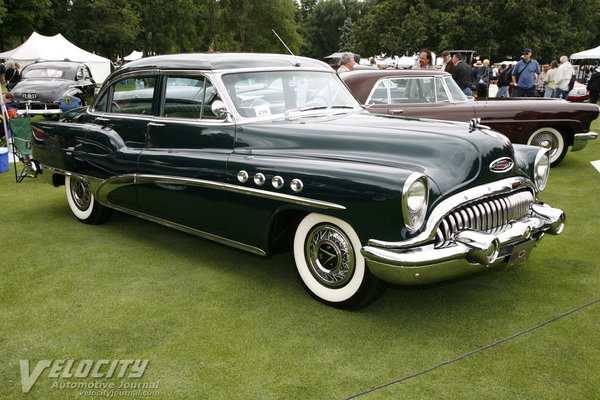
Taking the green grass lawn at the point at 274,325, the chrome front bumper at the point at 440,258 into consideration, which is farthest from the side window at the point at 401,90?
the chrome front bumper at the point at 440,258

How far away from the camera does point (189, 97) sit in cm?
457

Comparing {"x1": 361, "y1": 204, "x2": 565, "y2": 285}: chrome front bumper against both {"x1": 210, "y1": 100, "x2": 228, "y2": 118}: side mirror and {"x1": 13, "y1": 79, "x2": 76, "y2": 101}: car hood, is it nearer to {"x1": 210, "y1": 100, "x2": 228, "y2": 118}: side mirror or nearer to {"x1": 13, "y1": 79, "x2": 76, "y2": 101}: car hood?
{"x1": 210, "y1": 100, "x2": 228, "y2": 118}: side mirror

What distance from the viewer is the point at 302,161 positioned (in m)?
3.73

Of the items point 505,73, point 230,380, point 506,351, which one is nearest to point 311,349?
point 230,380

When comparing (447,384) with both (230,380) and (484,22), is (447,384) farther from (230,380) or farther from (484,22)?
(484,22)

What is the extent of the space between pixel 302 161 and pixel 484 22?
33.5 meters

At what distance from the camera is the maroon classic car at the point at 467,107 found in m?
7.70

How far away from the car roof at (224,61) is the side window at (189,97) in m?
0.13

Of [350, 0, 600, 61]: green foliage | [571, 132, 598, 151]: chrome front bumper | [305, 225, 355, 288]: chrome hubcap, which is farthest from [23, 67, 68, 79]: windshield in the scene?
[350, 0, 600, 61]: green foliage

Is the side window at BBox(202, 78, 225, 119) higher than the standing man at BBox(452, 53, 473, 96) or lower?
lower

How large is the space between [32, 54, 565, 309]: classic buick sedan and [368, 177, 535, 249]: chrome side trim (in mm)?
12

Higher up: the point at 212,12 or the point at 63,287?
the point at 212,12

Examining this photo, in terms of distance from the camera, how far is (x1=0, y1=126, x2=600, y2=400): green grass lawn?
290 cm

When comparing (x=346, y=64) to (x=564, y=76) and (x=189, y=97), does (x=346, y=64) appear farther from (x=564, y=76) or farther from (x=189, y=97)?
(x=564, y=76)
